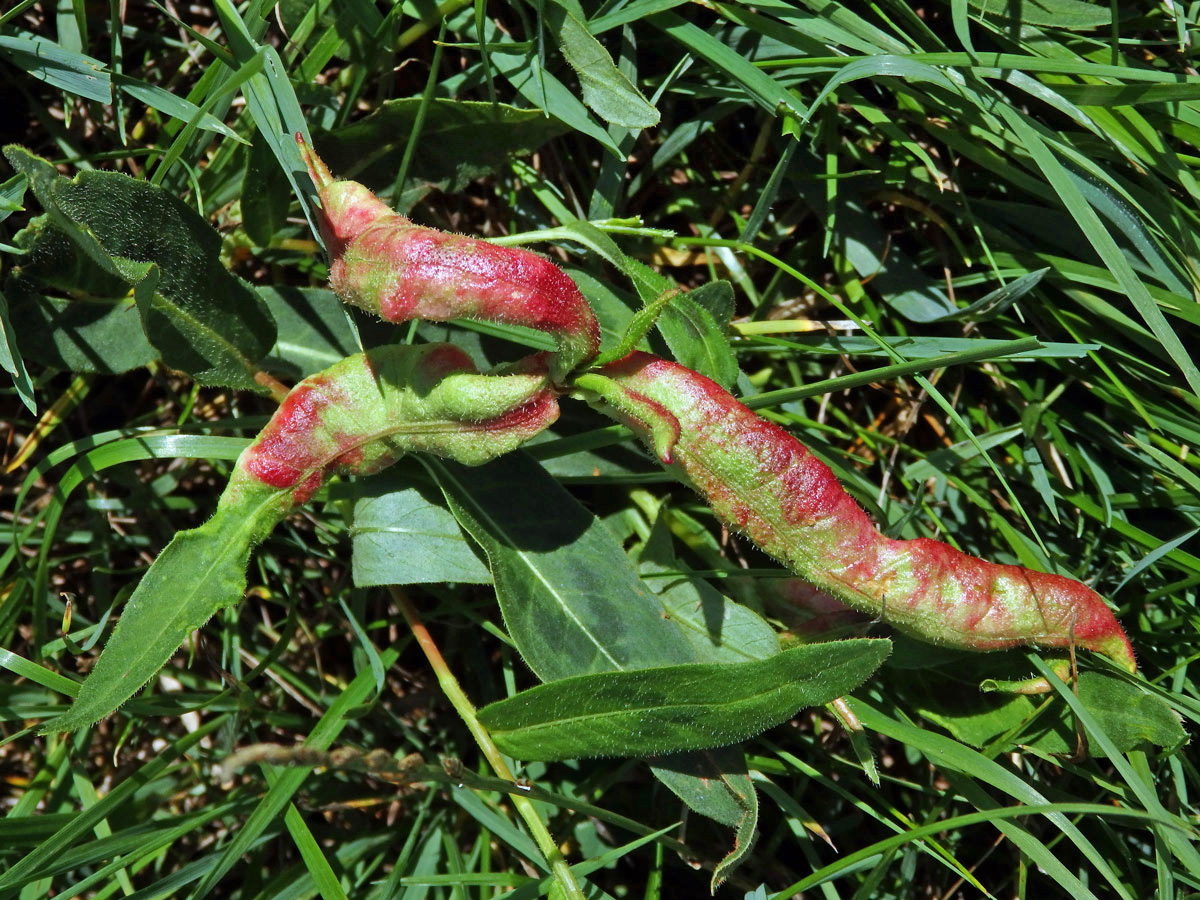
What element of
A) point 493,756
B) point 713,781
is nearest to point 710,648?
point 713,781

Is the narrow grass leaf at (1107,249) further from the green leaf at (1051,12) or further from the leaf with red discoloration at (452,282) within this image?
the leaf with red discoloration at (452,282)

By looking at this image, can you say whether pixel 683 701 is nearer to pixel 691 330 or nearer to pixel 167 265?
pixel 691 330

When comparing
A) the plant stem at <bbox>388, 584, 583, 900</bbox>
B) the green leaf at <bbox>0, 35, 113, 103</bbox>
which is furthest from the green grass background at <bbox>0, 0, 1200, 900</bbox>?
the plant stem at <bbox>388, 584, 583, 900</bbox>

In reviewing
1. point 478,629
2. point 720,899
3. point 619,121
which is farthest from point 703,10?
point 720,899

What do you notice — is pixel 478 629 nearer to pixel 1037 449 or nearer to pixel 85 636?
pixel 85 636

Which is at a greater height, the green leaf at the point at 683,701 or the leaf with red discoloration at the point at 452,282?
the leaf with red discoloration at the point at 452,282

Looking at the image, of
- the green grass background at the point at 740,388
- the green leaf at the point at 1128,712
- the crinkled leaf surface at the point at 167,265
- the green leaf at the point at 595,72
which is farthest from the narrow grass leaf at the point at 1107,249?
the crinkled leaf surface at the point at 167,265

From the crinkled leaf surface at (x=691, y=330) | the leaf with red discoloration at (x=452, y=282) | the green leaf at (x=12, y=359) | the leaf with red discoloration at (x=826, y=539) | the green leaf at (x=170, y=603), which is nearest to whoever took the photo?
the leaf with red discoloration at (x=452, y=282)
